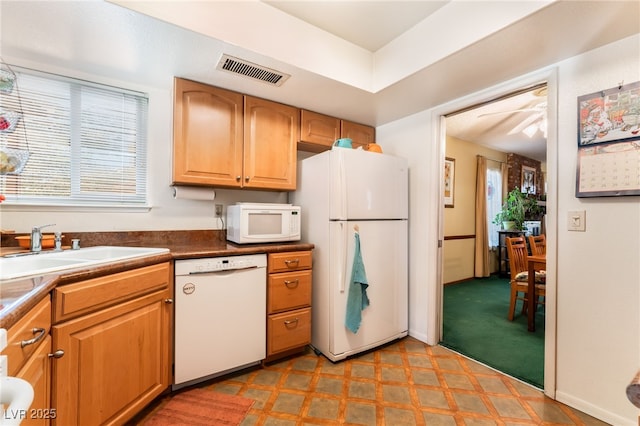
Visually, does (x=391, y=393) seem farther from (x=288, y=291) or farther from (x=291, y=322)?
A: (x=288, y=291)

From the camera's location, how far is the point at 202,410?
1.61m

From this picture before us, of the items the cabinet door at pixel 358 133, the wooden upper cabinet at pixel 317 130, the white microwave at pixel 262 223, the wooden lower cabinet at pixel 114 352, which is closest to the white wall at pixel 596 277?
the cabinet door at pixel 358 133

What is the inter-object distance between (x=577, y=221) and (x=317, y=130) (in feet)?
6.46

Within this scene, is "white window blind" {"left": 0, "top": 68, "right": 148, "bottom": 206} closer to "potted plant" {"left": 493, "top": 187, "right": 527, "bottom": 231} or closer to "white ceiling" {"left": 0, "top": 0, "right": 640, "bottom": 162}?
"white ceiling" {"left": 0, "top": 0, "right": 640, "bottom": 162}

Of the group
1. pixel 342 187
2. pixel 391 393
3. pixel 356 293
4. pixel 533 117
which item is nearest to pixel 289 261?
pixel 356 293

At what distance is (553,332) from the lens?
174 cm

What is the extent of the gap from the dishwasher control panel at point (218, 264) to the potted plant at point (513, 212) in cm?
457

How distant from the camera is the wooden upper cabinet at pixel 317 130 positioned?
98.5 inches

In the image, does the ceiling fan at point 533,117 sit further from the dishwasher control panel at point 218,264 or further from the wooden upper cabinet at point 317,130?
the dishwasher control panel at point 218,264

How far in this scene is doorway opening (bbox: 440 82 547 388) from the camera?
2371 millimetres

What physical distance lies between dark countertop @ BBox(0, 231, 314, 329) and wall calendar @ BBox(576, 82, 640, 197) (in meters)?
1.79

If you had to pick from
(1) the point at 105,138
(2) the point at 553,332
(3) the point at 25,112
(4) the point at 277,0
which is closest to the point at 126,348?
(1) the point at 105,138

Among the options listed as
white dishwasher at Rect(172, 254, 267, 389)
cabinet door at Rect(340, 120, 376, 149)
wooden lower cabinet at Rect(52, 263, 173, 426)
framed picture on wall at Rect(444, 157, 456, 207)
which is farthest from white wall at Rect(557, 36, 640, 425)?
framed picture on wall at Rect(444, 157, 456, 207)

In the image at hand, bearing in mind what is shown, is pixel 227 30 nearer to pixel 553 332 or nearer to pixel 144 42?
pixel 144 42
